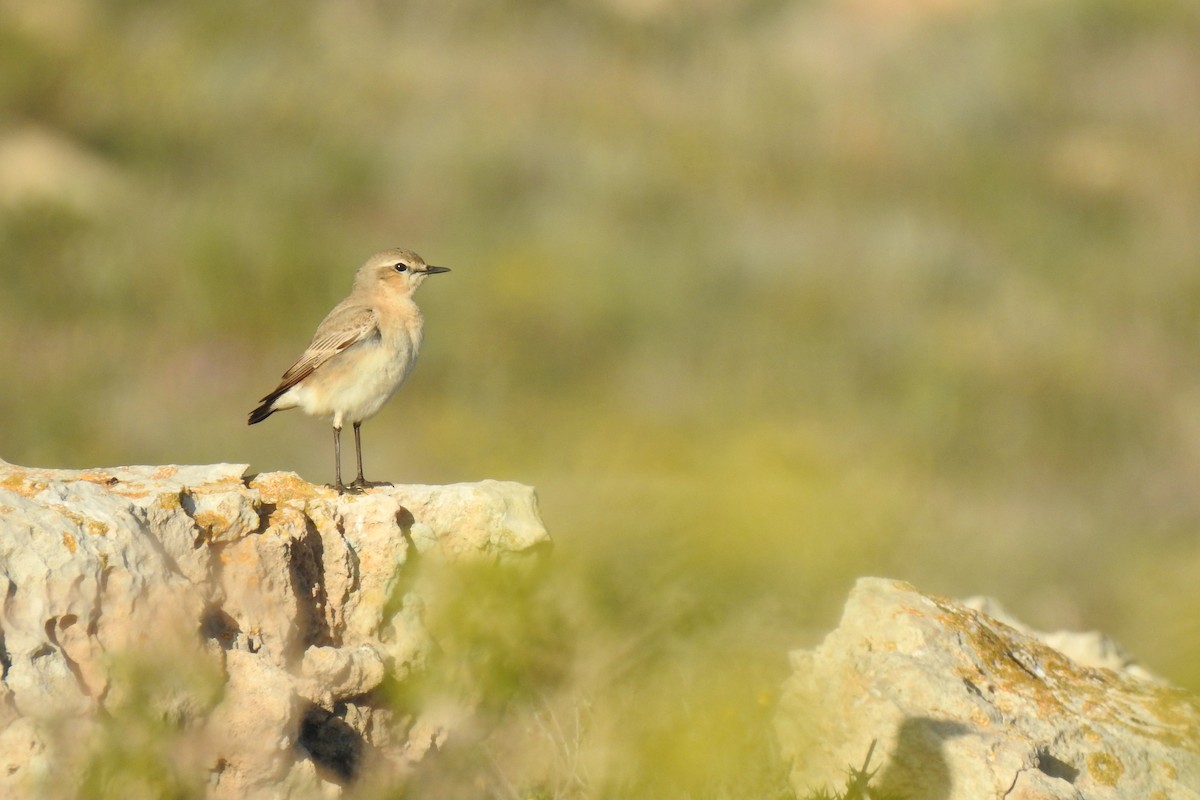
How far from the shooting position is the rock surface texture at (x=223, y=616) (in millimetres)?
3744

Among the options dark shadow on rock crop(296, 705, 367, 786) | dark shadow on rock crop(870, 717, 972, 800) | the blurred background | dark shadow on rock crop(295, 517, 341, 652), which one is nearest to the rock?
dark shadow on rock crop(870, 717, 972, 800)

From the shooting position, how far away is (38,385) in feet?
53.2

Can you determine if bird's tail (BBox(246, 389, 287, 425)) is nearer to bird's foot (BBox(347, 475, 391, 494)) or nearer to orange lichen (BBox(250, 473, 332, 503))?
bird's foot (BBox(347, 475, 391, 494))

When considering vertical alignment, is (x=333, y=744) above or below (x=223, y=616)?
below

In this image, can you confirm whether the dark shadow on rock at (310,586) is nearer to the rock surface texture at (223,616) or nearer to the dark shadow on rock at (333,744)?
the rock surface texture at (223,616)

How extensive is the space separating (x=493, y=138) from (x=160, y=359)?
10385mm

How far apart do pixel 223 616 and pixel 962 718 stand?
2.36 meters

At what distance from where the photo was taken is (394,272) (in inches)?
344

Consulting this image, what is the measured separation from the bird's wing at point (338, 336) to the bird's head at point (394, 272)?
39cm

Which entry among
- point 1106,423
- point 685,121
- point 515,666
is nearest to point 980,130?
→ point 685,121

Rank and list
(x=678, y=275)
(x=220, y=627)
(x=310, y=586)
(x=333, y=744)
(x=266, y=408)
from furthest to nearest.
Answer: (x=678, y=275), (x=266, y=408), (x=310, y=586), (x=333, y=744), (x=220, y=627)

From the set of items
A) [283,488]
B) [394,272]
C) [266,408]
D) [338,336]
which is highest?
[394,272]

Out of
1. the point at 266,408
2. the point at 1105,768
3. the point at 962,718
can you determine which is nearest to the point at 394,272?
the point at 266,408

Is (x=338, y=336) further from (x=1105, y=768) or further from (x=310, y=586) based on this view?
(x=1105, y=768)
